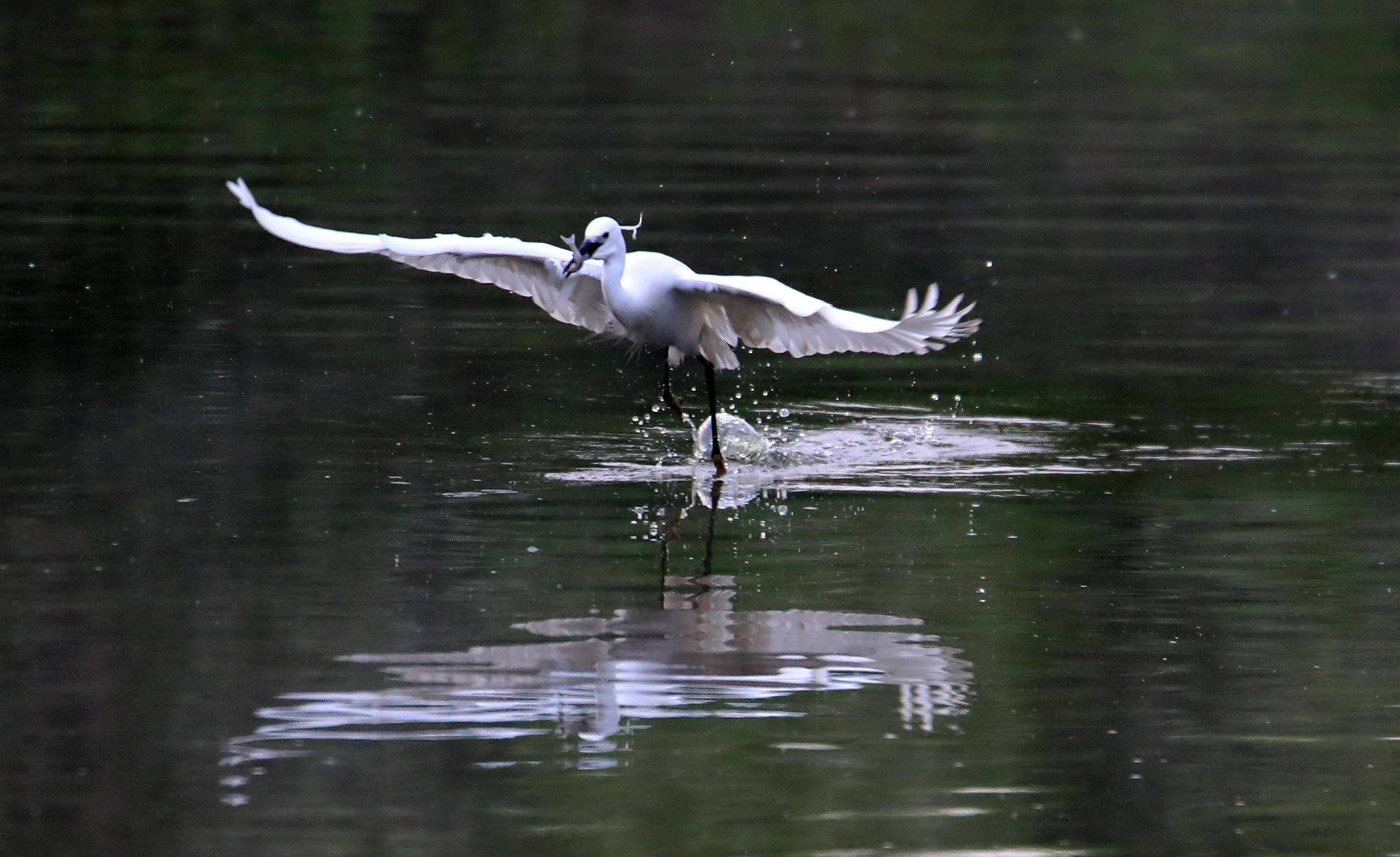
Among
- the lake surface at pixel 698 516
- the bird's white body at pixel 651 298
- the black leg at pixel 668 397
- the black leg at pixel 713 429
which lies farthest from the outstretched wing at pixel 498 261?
the lake surface at pixel 698 516

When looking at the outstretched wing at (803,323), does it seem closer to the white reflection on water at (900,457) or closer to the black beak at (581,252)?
the black beak at (581,252)

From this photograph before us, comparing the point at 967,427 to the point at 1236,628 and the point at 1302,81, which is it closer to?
the point at 1236,628

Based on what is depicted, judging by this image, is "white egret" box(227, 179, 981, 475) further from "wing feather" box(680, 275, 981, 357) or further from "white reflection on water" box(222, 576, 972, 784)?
"white reflection on water" box(222, 576, 972, 784)

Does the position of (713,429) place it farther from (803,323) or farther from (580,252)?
(580,252)

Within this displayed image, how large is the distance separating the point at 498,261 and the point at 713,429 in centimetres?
124

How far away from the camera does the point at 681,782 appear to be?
6.35 meters

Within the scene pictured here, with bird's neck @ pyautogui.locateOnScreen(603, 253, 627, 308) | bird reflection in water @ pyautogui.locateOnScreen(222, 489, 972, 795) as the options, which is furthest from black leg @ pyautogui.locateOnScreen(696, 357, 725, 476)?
bird reflection in water @ pyautogui.locateOnScreen(222, 489, 972, 795)

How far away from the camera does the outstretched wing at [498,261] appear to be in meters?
10.2

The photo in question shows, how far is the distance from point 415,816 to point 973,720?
67.5 inches

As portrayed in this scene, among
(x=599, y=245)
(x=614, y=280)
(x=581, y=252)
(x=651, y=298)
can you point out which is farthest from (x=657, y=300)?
(x=581, y=252)

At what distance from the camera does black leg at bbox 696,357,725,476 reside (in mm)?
10453

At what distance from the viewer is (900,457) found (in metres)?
10.8

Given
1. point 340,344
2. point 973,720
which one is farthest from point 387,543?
point 340,344

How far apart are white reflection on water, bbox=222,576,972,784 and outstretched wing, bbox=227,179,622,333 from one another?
2.39 meters
